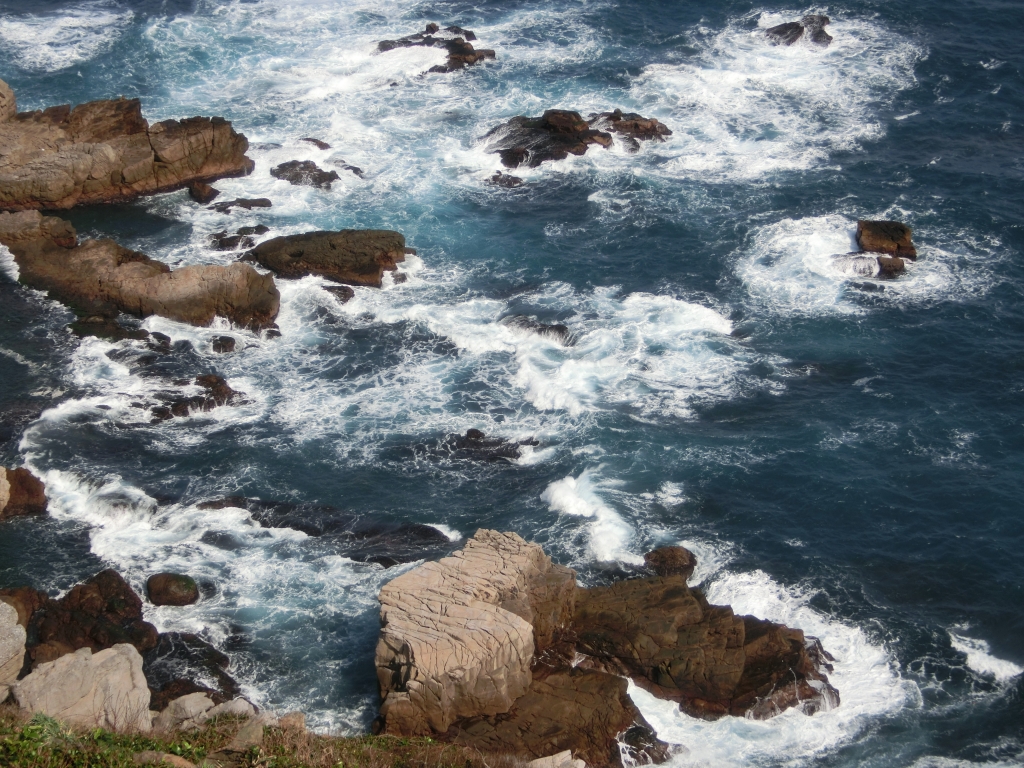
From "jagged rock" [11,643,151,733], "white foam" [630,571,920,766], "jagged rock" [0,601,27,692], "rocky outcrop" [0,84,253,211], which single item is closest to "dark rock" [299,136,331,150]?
"rocky outcrop" [0,84,253,211]

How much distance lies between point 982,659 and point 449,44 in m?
61.3

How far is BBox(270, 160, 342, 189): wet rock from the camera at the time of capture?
219 feet

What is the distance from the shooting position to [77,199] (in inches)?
2504

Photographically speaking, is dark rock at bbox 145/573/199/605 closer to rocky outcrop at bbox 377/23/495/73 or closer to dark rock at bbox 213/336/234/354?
dark rock at bbox 213/336/234/354

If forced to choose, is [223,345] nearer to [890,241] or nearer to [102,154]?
[102,154]

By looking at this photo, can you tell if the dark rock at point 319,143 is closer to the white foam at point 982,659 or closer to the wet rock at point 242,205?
the wet rock at point 242,205

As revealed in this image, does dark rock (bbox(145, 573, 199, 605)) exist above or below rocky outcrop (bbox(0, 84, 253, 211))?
below

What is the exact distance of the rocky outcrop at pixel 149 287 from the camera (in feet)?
178

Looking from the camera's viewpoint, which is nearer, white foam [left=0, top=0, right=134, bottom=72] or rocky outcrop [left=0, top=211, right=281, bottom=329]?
rocky outcrop [left=0, top=211, right=281, bottom=329]

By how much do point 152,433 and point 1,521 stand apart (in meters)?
7.28

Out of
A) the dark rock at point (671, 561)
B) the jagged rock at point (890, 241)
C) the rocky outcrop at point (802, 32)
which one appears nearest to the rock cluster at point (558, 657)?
the dark rock at point (671, 561)

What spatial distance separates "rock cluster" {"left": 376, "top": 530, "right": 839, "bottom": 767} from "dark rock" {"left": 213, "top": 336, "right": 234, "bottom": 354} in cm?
1975

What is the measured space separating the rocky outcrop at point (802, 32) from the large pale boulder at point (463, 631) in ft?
194

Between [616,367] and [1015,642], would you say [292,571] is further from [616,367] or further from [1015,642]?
[1015,642]
